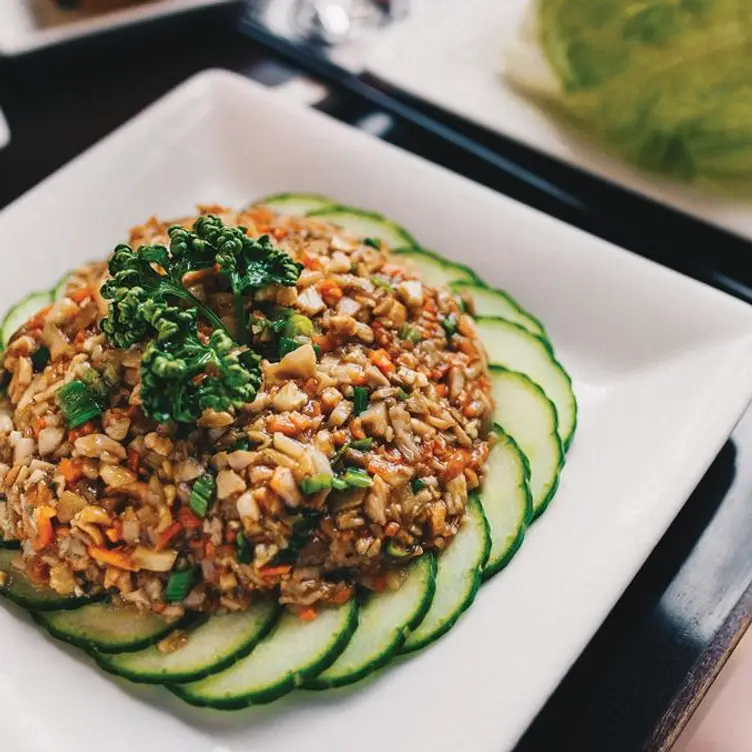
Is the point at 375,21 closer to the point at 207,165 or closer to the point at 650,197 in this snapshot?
the point at 207,165

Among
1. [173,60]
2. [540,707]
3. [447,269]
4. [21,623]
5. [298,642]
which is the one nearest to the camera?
[540,707]

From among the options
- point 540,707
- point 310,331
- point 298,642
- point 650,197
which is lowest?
point 298,642

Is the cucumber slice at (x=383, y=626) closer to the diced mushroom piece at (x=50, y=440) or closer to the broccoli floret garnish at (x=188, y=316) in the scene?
the broccoli floret garnish at (x=188, y=316)

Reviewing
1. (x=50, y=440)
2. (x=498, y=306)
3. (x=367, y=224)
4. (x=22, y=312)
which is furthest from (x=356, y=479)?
(x=22, y=312)

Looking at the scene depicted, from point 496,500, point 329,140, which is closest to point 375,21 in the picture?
point 329,140

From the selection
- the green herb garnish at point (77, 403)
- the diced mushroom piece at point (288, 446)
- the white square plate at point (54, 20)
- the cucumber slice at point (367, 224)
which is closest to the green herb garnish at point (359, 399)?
the diced mushroom piece at point (288, 446)

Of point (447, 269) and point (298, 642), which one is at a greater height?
point (447, 269)

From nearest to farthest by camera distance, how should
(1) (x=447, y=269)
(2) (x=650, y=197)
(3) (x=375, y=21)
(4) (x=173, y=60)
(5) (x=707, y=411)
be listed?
(5) (x=707, y=411), (1) (x=447, y=269), (2) (x=650, y=197), (4) (x=173, y=60), (3) (x=375, y=21)
